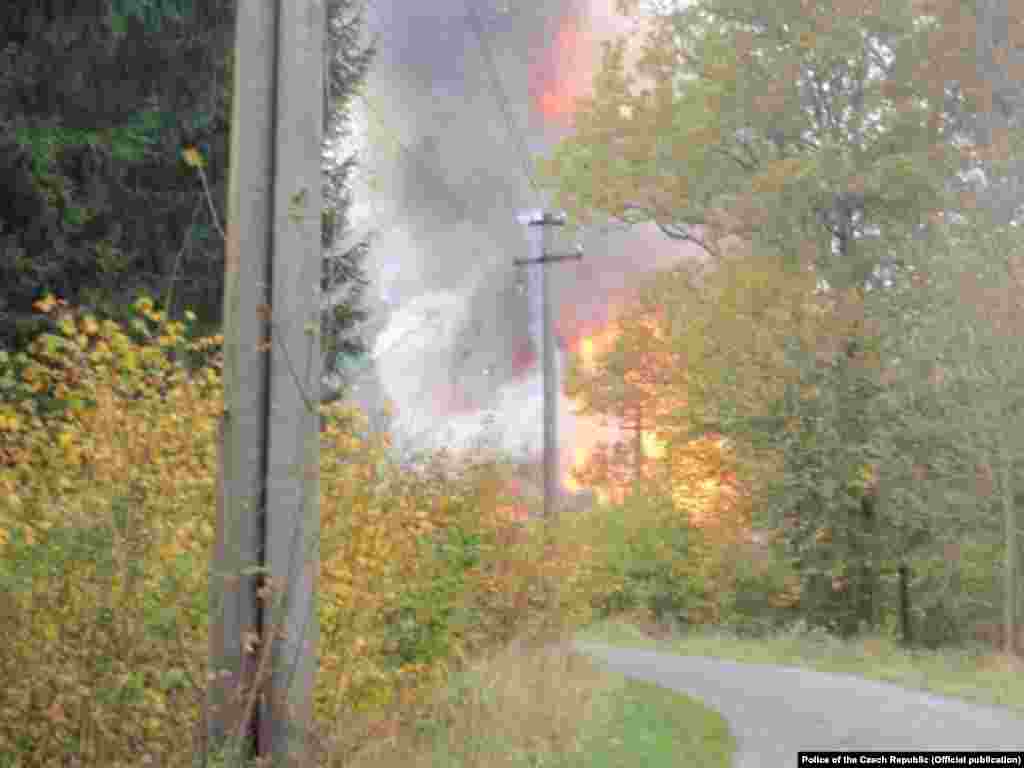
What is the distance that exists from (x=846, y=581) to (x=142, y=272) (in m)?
18.7

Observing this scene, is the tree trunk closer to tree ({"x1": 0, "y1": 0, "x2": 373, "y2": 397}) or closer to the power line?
the power line

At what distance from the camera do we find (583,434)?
37.2 metres

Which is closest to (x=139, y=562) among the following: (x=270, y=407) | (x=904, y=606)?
(x=270, y=407)

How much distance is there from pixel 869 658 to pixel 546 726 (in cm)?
1210

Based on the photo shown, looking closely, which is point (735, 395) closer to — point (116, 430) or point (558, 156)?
point (558, 156)

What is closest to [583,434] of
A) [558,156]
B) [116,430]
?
[558,156]

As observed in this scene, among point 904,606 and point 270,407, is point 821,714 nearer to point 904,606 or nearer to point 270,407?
point 270,407

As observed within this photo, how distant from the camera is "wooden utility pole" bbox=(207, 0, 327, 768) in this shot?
17.1 feet

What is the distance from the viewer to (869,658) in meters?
20.7

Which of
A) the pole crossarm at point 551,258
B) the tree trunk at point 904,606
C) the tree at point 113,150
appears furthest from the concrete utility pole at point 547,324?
the tree trunk at point 904,606

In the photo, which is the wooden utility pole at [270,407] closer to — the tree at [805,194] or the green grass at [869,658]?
the green grass at [869,658]

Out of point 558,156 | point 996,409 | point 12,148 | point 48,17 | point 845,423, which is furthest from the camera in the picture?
point 558,156

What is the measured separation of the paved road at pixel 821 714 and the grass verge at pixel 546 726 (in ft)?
1.18

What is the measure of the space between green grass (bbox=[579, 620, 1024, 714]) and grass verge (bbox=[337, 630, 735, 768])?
174 inches
